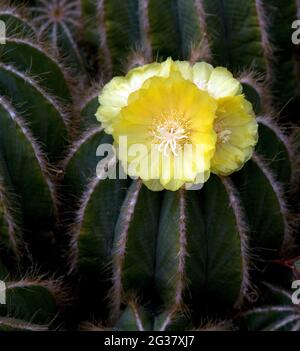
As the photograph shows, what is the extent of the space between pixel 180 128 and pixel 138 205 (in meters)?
0.18

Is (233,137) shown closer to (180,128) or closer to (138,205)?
(180,128)

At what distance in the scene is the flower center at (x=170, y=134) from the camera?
139 centimetres

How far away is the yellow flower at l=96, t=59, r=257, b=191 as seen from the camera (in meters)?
1.36

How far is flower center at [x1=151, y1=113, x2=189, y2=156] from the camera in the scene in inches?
54.7

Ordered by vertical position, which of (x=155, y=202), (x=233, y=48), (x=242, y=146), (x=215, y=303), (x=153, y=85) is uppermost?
(x=233, y=48)

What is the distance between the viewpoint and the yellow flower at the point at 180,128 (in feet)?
4.45

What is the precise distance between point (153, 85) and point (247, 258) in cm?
43

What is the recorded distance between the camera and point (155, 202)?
1445mm

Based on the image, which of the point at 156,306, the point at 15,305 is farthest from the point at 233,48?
the point at 15,305

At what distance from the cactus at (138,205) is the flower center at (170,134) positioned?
10 centimetres

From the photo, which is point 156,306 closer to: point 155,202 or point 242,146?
point 155,202

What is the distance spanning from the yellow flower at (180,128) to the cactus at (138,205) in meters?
0.06

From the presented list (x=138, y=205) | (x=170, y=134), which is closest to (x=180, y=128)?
(x=170, y=134)

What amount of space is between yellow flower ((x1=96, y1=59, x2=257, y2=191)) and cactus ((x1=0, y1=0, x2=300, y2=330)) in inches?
2.4
